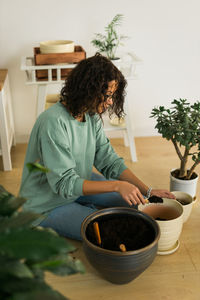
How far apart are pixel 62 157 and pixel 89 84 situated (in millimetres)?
333

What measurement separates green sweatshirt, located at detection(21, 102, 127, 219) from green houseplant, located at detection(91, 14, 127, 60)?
88 cm

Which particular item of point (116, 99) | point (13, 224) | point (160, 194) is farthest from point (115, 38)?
point (13, 224)

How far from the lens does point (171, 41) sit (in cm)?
289

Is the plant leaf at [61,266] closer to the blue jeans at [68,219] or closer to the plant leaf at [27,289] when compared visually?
the plant leaf at [27,289]

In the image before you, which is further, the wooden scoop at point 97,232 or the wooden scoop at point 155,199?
the wooden scoop at point 155,199

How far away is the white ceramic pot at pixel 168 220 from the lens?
1.64 metres

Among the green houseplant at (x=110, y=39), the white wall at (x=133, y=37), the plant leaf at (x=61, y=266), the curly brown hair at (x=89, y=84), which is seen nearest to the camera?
the plant leaf at (x=61, y=266)

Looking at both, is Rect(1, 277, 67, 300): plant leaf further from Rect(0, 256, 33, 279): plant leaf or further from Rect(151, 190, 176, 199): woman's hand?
Rect(151, 190, 176, 199): woman's hand

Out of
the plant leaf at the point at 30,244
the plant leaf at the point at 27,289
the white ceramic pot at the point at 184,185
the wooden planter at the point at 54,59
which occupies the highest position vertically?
the plant leaf at the point at 30,244

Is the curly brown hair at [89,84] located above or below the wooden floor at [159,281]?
above

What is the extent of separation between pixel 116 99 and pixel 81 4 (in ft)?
4.07

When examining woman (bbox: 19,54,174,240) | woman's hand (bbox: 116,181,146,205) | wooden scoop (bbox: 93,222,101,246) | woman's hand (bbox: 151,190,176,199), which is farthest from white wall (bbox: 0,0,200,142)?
wooden scoop (bbox: 93,222,101,246)

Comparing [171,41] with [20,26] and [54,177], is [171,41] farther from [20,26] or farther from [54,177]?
[54,177]

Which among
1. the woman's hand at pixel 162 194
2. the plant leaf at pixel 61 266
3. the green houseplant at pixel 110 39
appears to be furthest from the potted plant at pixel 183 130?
the plant leaf at pixel 61 266
